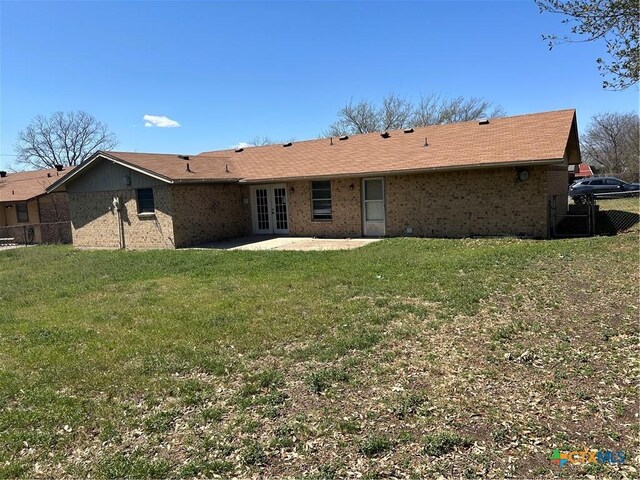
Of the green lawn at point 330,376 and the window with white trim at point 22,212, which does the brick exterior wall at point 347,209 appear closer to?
the green lawn at point 330,376

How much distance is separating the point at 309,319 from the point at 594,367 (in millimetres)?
3437

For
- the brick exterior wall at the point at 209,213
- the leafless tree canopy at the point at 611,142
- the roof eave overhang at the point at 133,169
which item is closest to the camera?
the roof eave overhang at the point at 133,169

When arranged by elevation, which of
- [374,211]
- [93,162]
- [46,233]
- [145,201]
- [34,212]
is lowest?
[46,233]

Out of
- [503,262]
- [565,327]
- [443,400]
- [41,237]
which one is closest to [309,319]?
[443,400]

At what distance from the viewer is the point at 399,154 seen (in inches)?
661

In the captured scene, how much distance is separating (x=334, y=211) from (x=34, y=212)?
19652 millimetres

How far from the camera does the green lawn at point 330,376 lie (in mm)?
3342

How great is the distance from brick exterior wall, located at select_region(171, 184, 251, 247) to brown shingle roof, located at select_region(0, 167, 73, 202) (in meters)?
13.8

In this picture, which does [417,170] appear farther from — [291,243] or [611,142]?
[611,142]

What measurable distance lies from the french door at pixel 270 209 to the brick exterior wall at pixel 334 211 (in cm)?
49

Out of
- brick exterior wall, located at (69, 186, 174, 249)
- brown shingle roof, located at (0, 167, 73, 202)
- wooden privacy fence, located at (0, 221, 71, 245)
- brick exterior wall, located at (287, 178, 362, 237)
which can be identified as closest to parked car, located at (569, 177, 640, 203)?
brick exterior wall, located at (287, 178, 362, 237)

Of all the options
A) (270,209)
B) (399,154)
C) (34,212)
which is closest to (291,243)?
(270,209)

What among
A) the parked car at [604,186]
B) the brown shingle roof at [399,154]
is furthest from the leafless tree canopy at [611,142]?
the brown shingle roof at [399,154]

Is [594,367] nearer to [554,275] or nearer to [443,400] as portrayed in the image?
[443,400]
